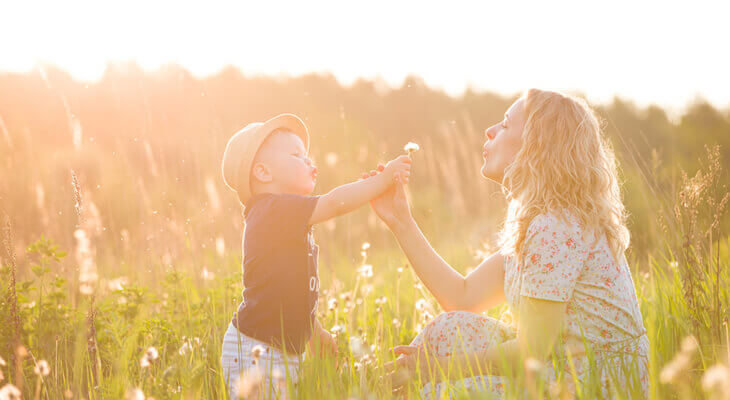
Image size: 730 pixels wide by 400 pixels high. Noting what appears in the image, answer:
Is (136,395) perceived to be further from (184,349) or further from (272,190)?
(272,190)

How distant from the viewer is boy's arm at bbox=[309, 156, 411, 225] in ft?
9.27

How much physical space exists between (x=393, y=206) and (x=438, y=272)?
17.4 inches

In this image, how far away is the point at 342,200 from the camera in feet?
9.27

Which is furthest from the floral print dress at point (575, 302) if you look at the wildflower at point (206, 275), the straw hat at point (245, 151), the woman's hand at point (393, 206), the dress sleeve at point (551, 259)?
the wildflower at point (206, 275)

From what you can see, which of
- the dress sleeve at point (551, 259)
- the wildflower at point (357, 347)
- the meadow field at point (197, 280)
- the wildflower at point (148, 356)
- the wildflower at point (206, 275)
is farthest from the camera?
the wildflower at point (206, 275)

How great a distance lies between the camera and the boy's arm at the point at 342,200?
2822mm

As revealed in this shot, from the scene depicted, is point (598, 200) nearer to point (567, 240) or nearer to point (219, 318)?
point (567, 240)

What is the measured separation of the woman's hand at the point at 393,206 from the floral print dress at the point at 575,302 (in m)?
0.71

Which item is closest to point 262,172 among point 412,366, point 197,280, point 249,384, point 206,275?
point 206,275

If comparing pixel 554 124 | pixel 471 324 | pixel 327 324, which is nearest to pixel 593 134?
pixel 554 124

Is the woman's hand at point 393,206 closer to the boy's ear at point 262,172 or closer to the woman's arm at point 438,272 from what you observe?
the woman's arm at point 438,272

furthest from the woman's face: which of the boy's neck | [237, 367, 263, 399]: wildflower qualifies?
[237, 367, 263, 399]: wildflower

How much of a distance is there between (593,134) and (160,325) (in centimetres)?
238

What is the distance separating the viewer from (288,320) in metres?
2.88
